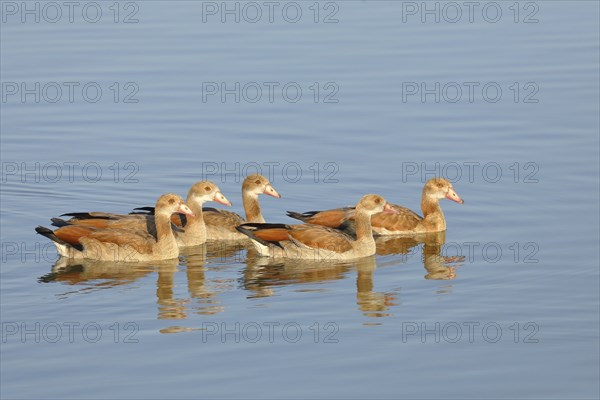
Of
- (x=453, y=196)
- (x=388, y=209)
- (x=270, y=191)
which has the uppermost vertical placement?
(x=270, y=191)

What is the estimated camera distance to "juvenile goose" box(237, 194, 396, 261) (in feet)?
67.7

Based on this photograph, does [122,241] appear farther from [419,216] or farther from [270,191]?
[419,216]

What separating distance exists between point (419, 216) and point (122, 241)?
5.11m

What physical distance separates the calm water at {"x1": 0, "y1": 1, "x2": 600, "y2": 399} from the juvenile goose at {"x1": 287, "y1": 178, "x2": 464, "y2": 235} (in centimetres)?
33

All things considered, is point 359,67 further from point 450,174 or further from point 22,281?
point 22,281

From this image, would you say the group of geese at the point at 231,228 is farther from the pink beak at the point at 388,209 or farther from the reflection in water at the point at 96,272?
the reflection in water at the point at 96,272

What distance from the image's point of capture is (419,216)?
22.8 m

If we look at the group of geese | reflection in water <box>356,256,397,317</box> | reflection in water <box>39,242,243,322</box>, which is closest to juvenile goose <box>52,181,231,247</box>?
the group of geese

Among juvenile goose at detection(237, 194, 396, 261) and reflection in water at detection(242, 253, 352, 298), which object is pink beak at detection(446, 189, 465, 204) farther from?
reflection in water at detection(242, 253, 352, 298)

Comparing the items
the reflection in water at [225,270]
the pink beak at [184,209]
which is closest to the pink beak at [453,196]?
the reflection in water at [225,270]

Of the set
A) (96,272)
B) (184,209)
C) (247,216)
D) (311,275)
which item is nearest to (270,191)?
(247,216)

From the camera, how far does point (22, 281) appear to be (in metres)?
18.8

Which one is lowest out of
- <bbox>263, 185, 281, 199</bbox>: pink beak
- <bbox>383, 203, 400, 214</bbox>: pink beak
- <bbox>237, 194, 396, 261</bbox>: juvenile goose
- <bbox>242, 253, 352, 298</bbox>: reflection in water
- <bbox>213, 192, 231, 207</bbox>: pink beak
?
<bbox>242, 253, 352, 298</bbox>: reflection in water

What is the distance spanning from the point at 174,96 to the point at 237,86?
140 cm
